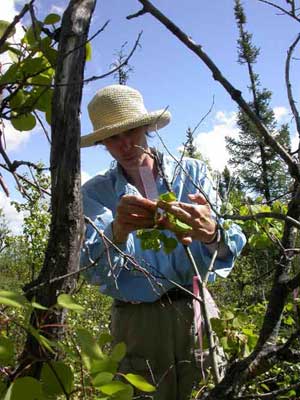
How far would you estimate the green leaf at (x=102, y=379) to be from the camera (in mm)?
481

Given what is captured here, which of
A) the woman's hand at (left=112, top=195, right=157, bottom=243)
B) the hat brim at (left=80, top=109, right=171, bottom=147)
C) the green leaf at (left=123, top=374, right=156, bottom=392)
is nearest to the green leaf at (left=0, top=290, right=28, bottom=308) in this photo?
the green leaf at (left=123, top=374, right=156, bottom=392)

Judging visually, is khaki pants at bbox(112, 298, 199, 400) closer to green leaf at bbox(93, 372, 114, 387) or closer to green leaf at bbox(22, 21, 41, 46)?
green leaf at bbox(22, 21, 41, 46)

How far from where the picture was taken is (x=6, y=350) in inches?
18.9

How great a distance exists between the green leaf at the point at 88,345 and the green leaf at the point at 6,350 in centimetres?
6

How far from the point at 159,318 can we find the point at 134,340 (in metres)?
0.11

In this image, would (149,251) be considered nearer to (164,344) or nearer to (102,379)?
(164,344)

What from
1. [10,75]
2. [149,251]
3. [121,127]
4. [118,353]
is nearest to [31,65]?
[10,75]

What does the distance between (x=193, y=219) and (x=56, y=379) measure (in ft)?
2.10

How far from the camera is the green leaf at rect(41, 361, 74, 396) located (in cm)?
50

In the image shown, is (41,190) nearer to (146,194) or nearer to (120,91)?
(146,194)

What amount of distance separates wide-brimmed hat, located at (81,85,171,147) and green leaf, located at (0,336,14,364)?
111 centimetres

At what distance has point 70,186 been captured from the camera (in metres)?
0.65

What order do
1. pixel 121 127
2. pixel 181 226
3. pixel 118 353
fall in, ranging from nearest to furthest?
pixel 118 353 → pixel 181 226 → pixel 121 127

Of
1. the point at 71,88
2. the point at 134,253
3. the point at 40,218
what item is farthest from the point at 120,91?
the point at 40,218
